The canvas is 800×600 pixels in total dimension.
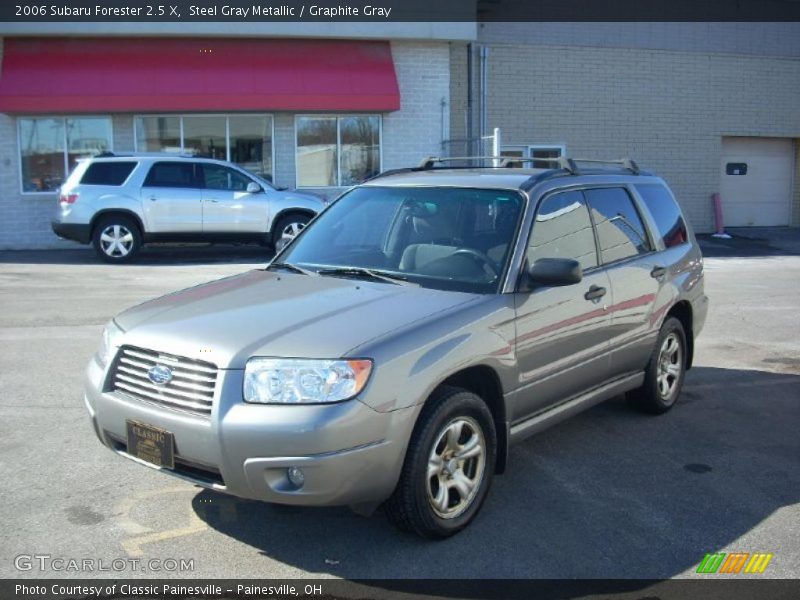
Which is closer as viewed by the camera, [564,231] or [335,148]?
[564,231]

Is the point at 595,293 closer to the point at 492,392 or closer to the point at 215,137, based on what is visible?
the point at 492,392

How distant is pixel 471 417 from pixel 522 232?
3.81 feet

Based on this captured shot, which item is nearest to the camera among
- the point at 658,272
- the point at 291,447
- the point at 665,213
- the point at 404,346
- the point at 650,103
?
the point at 291,447

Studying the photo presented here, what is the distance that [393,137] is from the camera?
65.2 ft

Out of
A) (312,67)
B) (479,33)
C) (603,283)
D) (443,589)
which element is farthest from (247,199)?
(443,589)

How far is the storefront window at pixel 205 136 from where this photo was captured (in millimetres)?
18906

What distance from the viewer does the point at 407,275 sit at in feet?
15.2

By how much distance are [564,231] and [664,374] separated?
177 centimetres

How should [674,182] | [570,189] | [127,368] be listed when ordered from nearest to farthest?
1. [127,368]
2. [570,189]
3. [674,182]

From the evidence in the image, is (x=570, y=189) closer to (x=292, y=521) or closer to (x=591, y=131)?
(x=292, y=521)

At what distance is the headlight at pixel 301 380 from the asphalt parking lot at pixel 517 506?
32.3 inches

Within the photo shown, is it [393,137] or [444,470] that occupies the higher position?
[393,137]

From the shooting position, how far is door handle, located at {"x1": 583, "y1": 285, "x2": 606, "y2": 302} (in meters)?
5.07

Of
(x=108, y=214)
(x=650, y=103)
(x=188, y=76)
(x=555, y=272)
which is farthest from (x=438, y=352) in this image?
(x=650, y=103)
